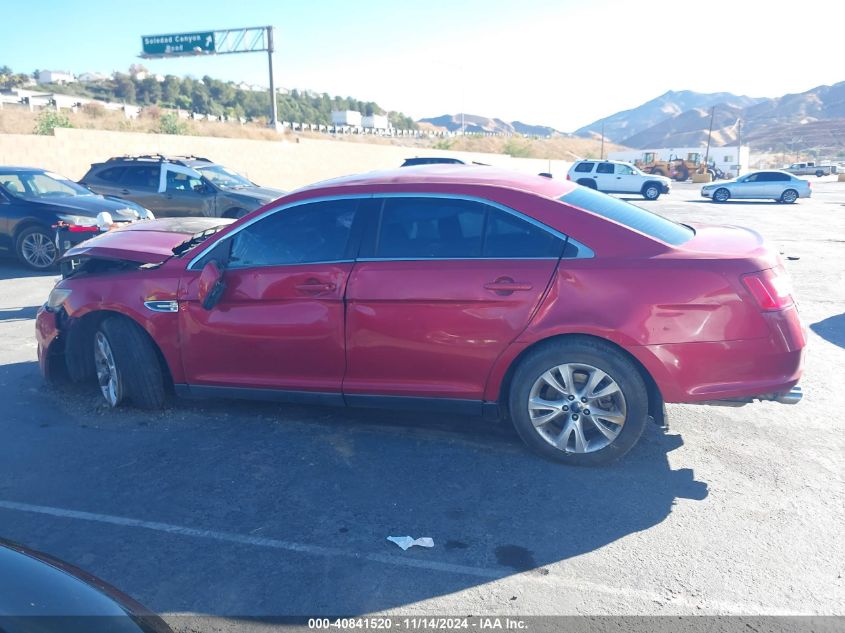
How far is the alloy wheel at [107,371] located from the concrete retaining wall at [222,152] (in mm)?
13844

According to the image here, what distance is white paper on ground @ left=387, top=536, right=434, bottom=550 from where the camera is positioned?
3682 mm

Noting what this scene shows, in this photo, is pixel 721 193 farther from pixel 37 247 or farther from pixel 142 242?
pixel 142 242

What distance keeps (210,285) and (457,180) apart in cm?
181

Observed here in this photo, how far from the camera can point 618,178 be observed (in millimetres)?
33875

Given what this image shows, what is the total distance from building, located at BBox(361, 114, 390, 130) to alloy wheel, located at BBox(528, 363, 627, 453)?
98.8m

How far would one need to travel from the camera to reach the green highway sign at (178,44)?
3944 cm

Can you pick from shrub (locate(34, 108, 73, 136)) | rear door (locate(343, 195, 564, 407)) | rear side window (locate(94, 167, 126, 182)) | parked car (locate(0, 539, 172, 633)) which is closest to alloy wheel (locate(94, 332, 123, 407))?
rear door (locate(343, 195, 564, 407))

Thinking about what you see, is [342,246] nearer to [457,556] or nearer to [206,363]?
[206,363]

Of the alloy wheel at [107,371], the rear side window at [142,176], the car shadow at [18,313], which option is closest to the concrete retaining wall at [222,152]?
the rear side window at [142,176]

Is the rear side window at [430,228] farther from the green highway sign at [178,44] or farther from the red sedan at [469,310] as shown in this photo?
the green highway sign at [178,44]

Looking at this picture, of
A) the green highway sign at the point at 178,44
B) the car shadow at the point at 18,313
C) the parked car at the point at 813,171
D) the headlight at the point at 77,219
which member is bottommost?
the parked car at the point at 813,171

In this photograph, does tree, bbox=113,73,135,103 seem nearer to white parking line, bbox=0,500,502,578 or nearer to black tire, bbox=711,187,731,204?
black tire, bbox=711,187,731,204

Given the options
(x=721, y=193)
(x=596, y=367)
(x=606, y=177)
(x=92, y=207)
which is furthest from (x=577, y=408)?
(x=606, y=177)

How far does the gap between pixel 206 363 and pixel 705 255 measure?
11.1 ft
